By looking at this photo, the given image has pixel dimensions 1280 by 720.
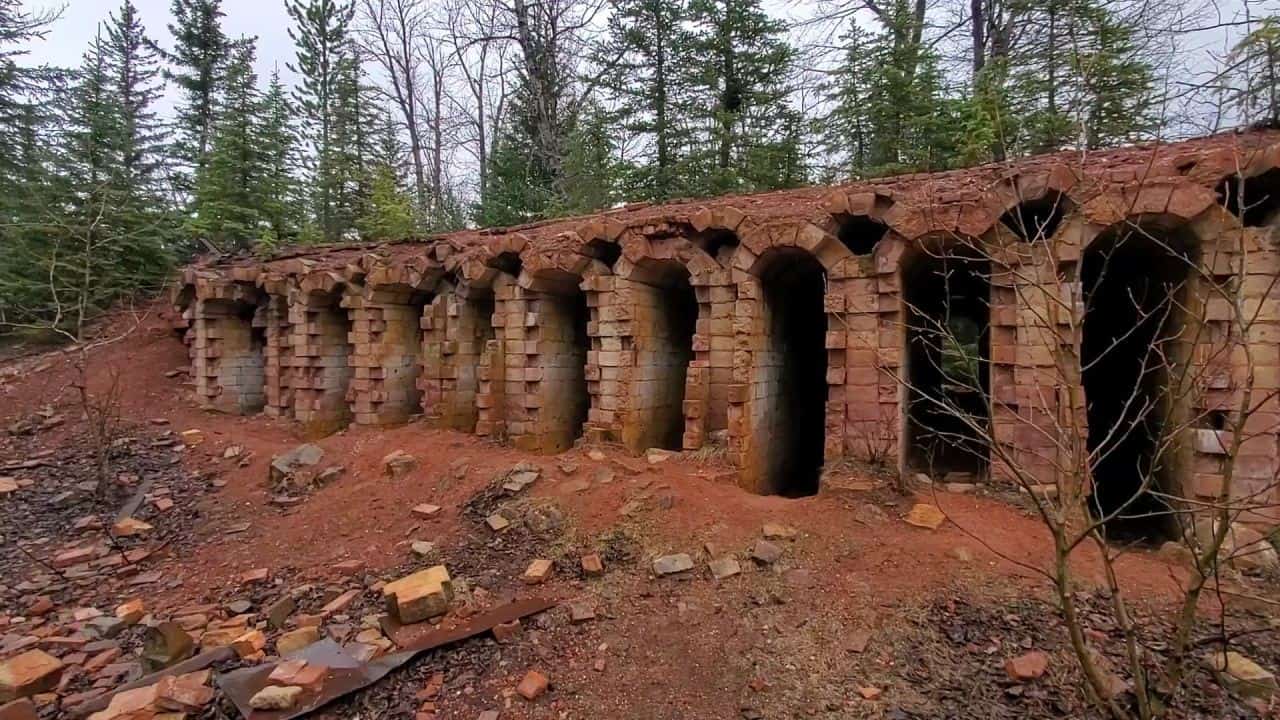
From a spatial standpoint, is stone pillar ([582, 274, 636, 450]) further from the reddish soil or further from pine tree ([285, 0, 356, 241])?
pine tree ([285, 0, 356, 241])

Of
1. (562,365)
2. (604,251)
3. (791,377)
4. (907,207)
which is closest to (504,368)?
(562,365)

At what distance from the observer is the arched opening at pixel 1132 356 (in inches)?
238

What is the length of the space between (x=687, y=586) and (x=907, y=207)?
4586 mm

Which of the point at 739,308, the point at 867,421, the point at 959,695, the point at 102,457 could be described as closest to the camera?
the point at 959,695

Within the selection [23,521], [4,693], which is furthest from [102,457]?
[4,693]

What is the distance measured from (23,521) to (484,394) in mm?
6379

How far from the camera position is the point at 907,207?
264 inches

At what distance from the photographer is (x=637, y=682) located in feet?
15.3

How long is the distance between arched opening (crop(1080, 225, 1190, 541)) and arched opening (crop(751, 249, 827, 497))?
3.10 meters

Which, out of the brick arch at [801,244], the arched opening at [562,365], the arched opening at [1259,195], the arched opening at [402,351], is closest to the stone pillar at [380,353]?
the arched opening at [402,351]

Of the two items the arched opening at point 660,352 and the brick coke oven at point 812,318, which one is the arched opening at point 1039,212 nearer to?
the brick coke oven at point 812,318

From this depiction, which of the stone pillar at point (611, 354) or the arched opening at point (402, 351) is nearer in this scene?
the stone pillar at point (611, 354)

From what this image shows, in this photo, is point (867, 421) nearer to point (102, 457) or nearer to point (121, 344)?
point (102, 457)

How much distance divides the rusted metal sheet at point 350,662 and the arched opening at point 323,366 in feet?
23.5
